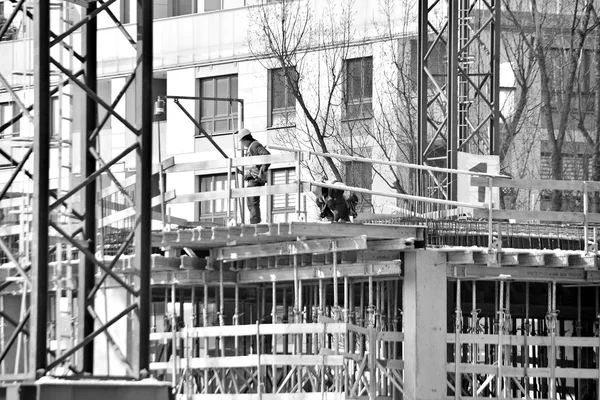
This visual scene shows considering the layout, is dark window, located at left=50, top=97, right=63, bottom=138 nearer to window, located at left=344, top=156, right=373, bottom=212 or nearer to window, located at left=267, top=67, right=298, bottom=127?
window, located at left=267, top=67, right=298, bottom=127

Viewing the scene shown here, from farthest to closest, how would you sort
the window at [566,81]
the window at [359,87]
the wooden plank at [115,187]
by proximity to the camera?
1. the window at [359,87]
2. the window at [566,81]
3. the wooden plank at [115,187]

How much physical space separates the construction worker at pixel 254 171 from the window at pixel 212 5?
24021mm

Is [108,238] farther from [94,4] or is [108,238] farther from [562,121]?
[562,121]

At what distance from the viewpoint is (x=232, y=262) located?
88.4 feet

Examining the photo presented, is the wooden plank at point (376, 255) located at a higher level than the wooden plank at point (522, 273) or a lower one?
higher

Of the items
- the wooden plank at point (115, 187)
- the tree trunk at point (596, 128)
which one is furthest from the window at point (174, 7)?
the wooden plank at point (115, 187)

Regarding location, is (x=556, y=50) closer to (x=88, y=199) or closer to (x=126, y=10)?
(x=126, y=10)

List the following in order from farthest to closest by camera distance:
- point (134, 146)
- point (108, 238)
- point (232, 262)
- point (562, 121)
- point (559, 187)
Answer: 1. point (562, 121)
2. point (108, 238)
3. point (232, 262)
4. point (559, 187)
5. point (134, 146)

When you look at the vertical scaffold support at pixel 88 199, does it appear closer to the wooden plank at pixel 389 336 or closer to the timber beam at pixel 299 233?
the timber beam at pixel 299 233

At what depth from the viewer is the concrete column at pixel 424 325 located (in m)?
23.5

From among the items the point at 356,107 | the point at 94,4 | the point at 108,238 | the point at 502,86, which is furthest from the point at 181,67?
the point at 94,4

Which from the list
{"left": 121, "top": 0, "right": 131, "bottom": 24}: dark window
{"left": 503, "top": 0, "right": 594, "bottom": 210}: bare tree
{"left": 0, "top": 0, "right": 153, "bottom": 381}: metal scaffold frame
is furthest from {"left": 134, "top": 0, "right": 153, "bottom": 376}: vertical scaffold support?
{"left": 121, "top": 0, "right": 131, "bottom": 24}: dark window

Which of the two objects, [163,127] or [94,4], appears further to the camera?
[163,127]

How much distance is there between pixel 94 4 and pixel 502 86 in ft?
95.2
